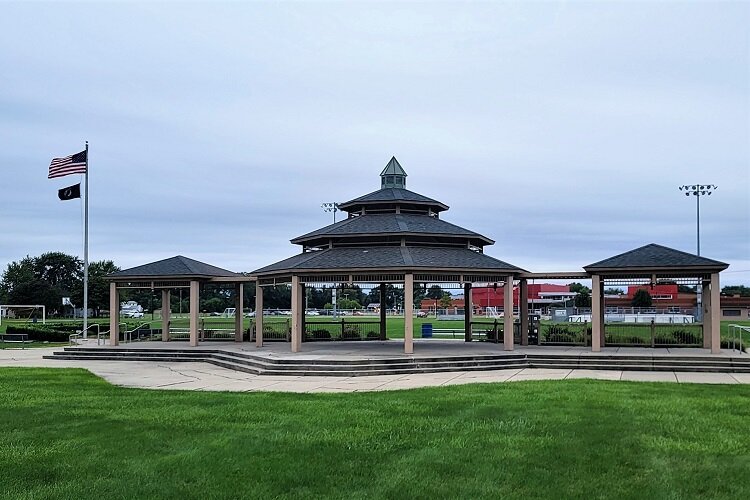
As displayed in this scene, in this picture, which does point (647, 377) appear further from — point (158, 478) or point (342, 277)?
point (158, 478)

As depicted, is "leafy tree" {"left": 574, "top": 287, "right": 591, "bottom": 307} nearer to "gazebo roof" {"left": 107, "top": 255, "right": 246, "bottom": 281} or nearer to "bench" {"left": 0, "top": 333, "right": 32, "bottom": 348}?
"bench" {"left": 0, "top": 333, "right": 32, "bottom": 348}

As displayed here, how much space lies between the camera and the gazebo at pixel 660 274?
23.2 m

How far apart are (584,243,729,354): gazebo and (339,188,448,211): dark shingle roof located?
781 centimetres

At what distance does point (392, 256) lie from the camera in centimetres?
2500

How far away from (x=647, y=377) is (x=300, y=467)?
1303 centimetres

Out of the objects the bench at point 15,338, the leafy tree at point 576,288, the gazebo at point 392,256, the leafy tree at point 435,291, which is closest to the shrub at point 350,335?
the gazebo at point 392,256

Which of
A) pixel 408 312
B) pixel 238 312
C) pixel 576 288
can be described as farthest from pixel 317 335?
pixel 576 288

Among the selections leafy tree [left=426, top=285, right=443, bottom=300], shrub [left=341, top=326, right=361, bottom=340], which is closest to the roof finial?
leafy tree [left=426, top=285, right=443, bottom=300]

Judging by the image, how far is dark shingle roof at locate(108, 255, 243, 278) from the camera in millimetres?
28281

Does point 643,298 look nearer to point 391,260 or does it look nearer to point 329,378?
point 391,260

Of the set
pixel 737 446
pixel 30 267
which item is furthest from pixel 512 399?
pixel 30 267

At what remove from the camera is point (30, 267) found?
355 feet

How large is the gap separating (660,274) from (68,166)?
1042 inches

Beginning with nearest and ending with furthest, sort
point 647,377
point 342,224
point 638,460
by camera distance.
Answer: point 638,460 < point 647,377 < point 342,224
